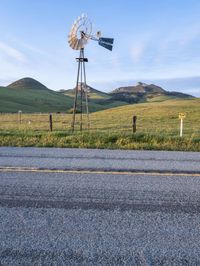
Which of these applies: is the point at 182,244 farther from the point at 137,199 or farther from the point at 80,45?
the point at 80,45

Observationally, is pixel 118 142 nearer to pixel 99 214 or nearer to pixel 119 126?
pixel 99 214

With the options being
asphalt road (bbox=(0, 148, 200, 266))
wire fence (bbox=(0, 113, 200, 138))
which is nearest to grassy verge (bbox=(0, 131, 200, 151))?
wire fence (bbox=(0, 113, 200, 138))

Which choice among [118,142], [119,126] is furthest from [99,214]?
[119,126]

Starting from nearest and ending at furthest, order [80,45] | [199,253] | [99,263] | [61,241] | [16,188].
Answer: [99,263] < [199,253] < [61,241] < [16,188] < [80,45]

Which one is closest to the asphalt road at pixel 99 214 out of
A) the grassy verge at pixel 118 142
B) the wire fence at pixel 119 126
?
the grassy verge at pixel 118 142

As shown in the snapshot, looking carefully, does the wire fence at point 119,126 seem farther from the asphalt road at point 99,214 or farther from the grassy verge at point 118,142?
the asphalt road at point 99,214

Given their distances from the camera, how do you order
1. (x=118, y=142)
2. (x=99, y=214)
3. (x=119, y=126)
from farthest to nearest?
1. (x=119, y=126)
2. (x=118, y=142)
3. (x=99, y=214)

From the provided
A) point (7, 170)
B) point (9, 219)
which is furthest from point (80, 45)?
point (9, 219)

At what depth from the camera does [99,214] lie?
477cm

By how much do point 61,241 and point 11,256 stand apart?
1.90 ft

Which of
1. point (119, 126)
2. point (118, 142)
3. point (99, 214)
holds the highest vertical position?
point (118, 142)

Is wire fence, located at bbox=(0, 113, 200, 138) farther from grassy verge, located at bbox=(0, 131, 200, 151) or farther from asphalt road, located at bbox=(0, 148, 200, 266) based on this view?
asphalt road, located at bbox=(0, 148, 200, 266)

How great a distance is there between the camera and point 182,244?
3.90 metres

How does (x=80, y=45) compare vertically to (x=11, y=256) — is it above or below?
above
